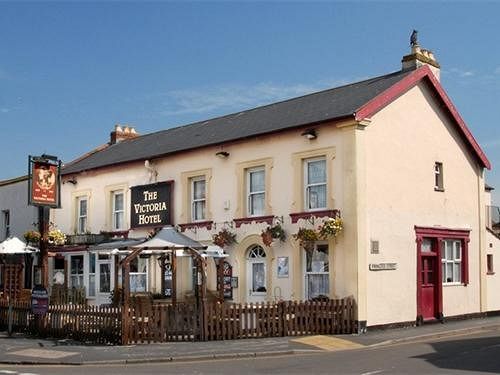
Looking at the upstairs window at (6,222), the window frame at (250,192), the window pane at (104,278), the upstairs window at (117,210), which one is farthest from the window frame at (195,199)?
the upstairs window at (6,222)

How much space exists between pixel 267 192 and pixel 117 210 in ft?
27.8

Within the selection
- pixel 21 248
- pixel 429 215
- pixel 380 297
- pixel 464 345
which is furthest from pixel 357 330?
pixel 21 248

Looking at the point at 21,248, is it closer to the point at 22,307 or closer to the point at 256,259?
the point at 22,307

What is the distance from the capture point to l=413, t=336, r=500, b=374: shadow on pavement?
13505 mm

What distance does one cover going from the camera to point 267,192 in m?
23.1

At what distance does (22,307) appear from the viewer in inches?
834

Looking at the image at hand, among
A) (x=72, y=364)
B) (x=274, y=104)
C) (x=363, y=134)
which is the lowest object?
(x=72, y=364)

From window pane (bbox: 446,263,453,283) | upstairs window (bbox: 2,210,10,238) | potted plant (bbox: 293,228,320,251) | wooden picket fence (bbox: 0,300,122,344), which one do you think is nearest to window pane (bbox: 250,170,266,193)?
potted plant (bbox: 293,228,320,251)

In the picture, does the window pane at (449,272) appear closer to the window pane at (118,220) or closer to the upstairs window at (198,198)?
the upstairs window at (198,198)

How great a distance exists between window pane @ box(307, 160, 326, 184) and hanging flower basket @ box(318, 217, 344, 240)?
5.37 feet

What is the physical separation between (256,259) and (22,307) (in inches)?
292

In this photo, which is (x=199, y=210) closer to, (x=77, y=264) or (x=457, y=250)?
(x=77, y=264)

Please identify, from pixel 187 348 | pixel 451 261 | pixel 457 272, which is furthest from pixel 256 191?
pixel 187 348

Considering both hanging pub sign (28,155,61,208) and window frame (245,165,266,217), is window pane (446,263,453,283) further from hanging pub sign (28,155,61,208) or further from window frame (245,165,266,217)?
hanging pub sign (28,155,61,208)
